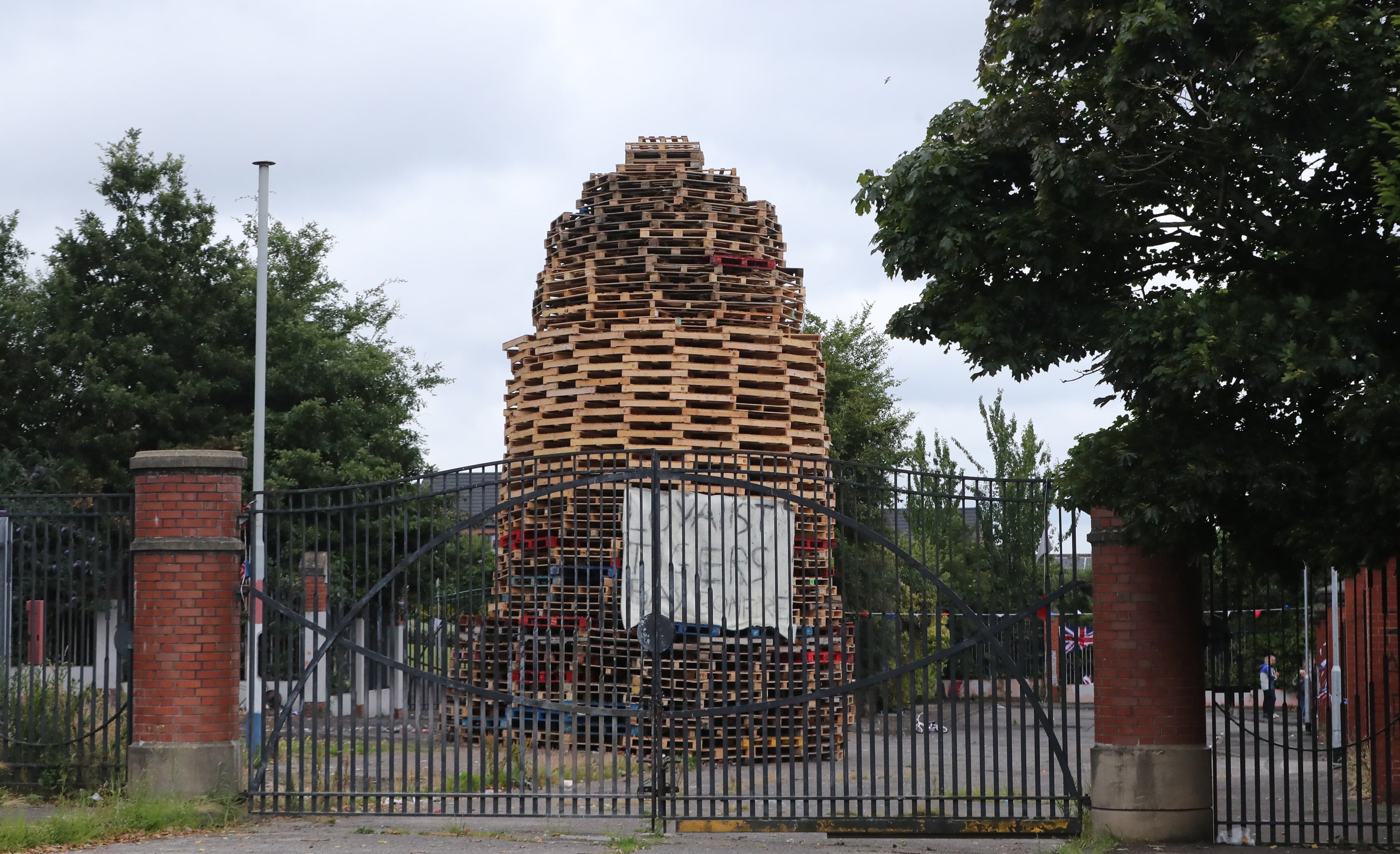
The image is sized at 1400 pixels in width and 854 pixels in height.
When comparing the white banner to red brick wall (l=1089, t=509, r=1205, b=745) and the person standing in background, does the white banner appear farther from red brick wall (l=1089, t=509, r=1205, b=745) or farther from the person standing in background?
the person standing in background

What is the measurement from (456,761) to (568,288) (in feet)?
24.6

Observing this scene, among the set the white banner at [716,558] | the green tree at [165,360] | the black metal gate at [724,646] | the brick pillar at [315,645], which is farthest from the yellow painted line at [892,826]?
the green tree at [165,360]

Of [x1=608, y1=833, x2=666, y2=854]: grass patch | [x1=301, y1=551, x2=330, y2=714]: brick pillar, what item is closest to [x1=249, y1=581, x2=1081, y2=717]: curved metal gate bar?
[x1=301, y1=551, x2=330, y2=714]: brick pillar

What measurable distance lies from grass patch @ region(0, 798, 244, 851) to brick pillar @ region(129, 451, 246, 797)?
0.19 meters

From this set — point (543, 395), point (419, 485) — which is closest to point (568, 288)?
point (543, 395)

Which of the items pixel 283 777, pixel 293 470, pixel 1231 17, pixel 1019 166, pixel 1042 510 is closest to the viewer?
pixel 1231 17

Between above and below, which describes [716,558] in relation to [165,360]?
below

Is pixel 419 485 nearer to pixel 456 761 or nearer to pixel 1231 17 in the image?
pixel 456 761

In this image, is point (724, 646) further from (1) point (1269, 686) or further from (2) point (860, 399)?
(2) point (860, 399)

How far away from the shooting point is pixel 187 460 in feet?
37.3

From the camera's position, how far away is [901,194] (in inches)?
409

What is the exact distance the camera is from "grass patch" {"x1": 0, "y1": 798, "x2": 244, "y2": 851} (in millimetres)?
10164

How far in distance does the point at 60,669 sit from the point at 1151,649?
30.3 feet

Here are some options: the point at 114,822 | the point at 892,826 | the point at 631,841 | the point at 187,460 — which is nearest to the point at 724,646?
the point at 631,841
